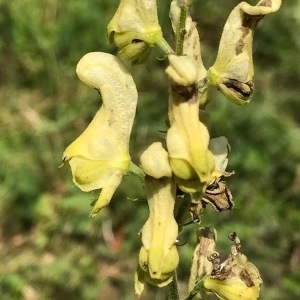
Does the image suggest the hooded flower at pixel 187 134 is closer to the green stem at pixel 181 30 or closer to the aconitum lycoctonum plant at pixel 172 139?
the aconitum lycoctonum plant at pixel 172 139

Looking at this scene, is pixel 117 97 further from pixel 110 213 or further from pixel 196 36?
pixel 110 213

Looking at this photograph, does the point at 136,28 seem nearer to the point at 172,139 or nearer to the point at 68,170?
the point at 172,139

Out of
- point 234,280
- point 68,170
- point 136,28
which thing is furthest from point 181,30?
point 68,170

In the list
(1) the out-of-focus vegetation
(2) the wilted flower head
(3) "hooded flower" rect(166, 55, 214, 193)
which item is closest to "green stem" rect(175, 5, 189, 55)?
(3) "hooded flower" rect(166, 55, 214, 193)

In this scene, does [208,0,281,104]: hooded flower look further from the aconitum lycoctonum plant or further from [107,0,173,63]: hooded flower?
[107,0,173,63]: hooded flower

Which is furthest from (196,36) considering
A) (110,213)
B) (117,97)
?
(110,213)

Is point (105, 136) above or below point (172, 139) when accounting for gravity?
below

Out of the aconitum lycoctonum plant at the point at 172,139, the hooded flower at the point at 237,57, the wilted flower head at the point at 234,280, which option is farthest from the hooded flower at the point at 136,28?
the wilted flower head at the point at 234,280
